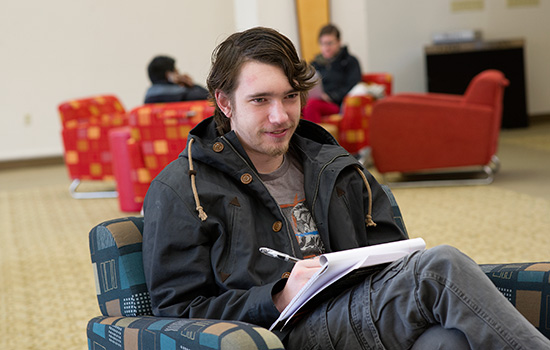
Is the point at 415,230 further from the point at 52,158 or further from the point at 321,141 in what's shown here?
the point at 52,158

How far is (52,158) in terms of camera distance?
28.4 ft

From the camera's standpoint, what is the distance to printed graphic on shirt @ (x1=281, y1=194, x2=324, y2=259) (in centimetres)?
169

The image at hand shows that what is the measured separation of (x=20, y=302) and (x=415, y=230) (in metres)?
2.14

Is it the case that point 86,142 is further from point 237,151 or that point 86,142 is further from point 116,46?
point 237,151

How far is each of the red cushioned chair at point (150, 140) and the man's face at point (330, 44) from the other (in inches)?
77.0

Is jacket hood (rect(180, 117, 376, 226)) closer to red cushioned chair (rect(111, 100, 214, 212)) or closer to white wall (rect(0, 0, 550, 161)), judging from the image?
red cushioned chair (rect(111, 100, 214, 212))

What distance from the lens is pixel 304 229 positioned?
5.59ft

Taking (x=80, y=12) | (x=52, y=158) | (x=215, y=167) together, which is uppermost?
(x=80, y=12)

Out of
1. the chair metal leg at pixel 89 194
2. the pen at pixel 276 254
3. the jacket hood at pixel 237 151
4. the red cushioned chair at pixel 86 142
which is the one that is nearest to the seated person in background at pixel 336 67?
the red cushioned chair at pixel 86 142

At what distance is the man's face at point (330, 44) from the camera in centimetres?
651

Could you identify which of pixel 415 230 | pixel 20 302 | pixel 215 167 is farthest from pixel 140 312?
pixel 415 230

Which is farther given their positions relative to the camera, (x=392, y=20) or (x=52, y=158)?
(x=52, y=158)

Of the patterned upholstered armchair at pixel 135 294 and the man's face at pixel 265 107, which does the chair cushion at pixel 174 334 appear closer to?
the patterned upholstered armchair at pixel 135 294

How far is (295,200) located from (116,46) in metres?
7.20
